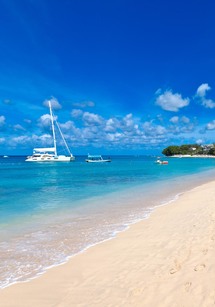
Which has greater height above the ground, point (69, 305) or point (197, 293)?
point (197, 293)

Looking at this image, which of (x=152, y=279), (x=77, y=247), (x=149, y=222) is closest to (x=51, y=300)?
(x=152, y=279)

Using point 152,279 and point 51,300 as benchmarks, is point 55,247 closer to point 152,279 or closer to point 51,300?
point 51,300

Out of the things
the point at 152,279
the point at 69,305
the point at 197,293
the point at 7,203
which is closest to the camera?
the point at 197,293

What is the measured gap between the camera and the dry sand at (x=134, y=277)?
5.43m

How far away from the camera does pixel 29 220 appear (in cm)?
1498

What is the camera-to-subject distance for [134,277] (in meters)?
6.57

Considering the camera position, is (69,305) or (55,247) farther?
(55,247)

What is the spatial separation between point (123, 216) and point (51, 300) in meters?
9.48

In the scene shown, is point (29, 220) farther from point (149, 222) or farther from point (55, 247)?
point (149, 222)

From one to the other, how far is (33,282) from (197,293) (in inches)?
161

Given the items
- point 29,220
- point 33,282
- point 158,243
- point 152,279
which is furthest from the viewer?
point 29,220

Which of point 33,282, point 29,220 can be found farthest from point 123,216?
point 33,282

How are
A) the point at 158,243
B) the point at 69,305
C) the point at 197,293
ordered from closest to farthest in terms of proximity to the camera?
the point at 197,293
the point at 69,305
the point at 158,243

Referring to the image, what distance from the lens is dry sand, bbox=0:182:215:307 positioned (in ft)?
17.8
